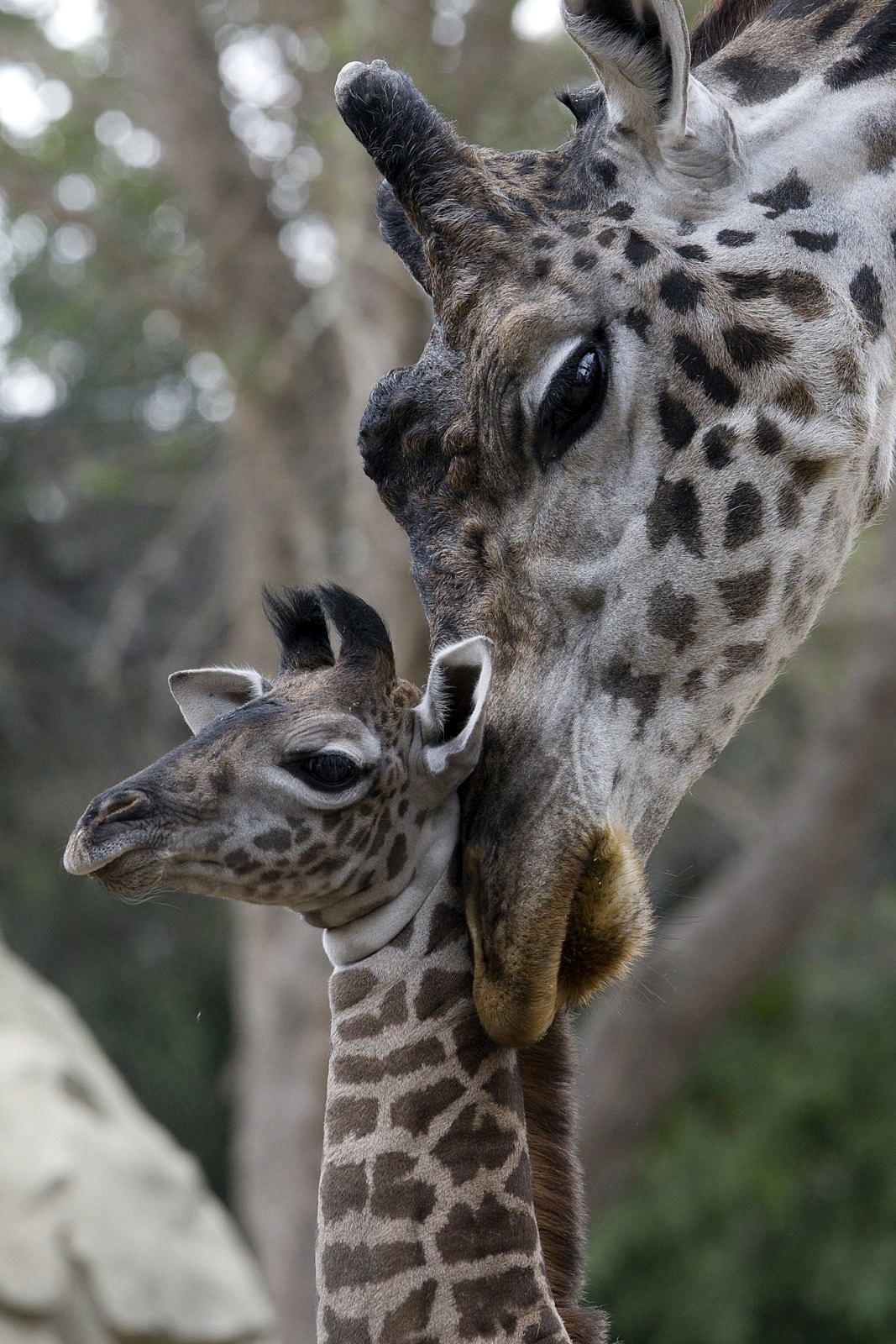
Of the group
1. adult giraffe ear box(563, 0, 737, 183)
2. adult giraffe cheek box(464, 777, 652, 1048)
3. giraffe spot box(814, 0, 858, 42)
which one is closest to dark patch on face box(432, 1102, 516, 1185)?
adult giraffe cheek box(464, 777, 652, 1048)

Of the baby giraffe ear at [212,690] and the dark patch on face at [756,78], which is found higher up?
the dark patch on face at [756,78]

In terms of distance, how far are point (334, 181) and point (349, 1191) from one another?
6.57m

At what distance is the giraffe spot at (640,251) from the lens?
2105mm

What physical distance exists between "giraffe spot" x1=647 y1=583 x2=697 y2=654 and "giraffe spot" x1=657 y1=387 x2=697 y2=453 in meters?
0.20

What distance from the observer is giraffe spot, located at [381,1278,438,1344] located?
187cm

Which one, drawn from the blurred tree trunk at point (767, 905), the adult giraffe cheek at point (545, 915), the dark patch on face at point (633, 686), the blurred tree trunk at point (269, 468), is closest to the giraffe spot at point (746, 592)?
the dark patch on face at point (633, 686)

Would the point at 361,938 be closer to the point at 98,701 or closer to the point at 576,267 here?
the point at 576,267

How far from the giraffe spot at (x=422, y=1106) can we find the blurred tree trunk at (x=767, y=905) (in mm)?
7202

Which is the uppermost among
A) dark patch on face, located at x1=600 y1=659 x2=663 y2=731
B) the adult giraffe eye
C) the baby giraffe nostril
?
the adult giraffe eye

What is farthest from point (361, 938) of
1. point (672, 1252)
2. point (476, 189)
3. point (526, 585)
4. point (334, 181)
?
point (672, 1252)

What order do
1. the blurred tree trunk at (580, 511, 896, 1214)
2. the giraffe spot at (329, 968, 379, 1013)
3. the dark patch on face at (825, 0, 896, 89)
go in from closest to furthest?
the giraffe spot at (329, 968, 379, 1013)
the dark patch on face at (825, 0, 896, 89)
the blurred tree trunk at (580, 511, 896, 1214)

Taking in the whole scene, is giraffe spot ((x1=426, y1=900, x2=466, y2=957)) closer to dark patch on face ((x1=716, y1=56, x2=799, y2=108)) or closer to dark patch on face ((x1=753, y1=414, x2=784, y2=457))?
dark patch on face ((x1=753, y1=414, x2=784, y2=457))

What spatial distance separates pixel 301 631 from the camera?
2146 mm

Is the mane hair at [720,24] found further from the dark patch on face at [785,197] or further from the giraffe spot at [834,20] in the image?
→ the dark patch on face at [785,197]
